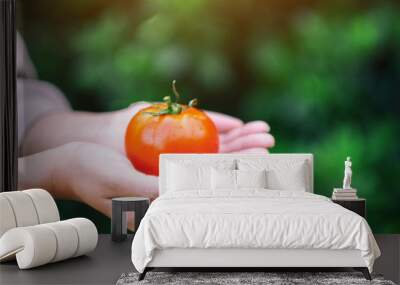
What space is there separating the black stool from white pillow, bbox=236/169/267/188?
3.31 ft

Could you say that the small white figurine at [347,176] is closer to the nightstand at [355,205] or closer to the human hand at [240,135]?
the nightstand at [355,205]

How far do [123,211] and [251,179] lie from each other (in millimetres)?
1357

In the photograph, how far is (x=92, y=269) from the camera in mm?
5000

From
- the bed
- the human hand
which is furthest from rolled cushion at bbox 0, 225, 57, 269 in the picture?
the human hand

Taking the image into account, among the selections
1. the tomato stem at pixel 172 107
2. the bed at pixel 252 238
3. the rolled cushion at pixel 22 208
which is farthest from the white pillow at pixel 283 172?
the rolled cushion at pixel 22 208

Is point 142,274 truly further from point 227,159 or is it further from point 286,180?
point 227,159

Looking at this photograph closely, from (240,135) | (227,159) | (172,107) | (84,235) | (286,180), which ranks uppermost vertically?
(172,107)

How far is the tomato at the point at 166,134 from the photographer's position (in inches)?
267

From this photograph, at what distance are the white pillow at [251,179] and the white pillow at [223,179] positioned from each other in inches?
2.0

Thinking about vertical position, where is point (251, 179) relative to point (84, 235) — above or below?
above

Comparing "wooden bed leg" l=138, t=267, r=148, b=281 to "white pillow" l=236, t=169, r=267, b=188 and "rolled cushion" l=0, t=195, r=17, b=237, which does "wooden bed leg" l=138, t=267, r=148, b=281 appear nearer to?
"rolled cushion" l=0, t=195, r=17, b=237

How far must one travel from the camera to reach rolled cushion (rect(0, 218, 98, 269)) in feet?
16.0

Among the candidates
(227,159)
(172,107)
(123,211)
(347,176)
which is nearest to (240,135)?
(227,159)

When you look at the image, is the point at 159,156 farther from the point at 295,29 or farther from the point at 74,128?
the point at 295,29
